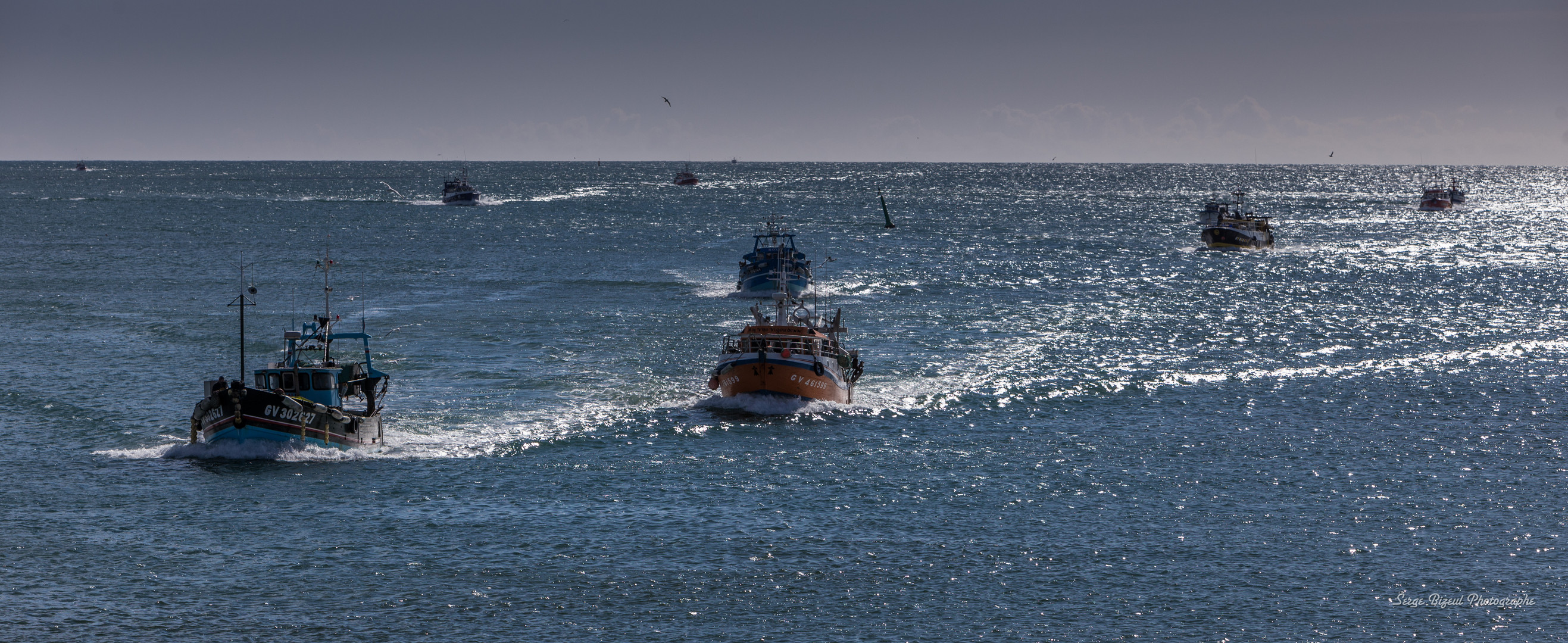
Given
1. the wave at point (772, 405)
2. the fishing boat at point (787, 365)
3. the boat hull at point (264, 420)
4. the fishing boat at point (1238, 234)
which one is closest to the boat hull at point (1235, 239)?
the fishing boat at point (1238, 234)

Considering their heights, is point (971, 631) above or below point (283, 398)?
below

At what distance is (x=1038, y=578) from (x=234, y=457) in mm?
31287

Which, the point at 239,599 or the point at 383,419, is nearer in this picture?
the point at 239,599

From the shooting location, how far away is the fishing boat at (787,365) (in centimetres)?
6412

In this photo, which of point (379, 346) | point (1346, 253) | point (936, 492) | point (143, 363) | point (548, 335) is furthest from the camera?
point (1346, 253)

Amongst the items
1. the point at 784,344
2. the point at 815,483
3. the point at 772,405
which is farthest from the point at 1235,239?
the point at 815,483

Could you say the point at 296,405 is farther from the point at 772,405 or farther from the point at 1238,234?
the point at 1238,234

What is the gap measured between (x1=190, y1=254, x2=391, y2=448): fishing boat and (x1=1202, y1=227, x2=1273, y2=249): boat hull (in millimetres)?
126668

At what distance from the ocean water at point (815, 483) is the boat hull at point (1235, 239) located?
189 ft

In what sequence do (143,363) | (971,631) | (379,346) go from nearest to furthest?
1. (971,631)
2. (143,363)
3. (379,346)

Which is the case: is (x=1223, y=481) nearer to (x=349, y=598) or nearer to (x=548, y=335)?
(x=349, y=598)

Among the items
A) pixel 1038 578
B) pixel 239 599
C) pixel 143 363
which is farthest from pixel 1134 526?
pixel 143 363

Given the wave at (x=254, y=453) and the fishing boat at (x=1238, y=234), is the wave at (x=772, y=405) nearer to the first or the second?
the wave at (x=254, y=453)

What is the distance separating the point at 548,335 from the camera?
A: 8812cm
